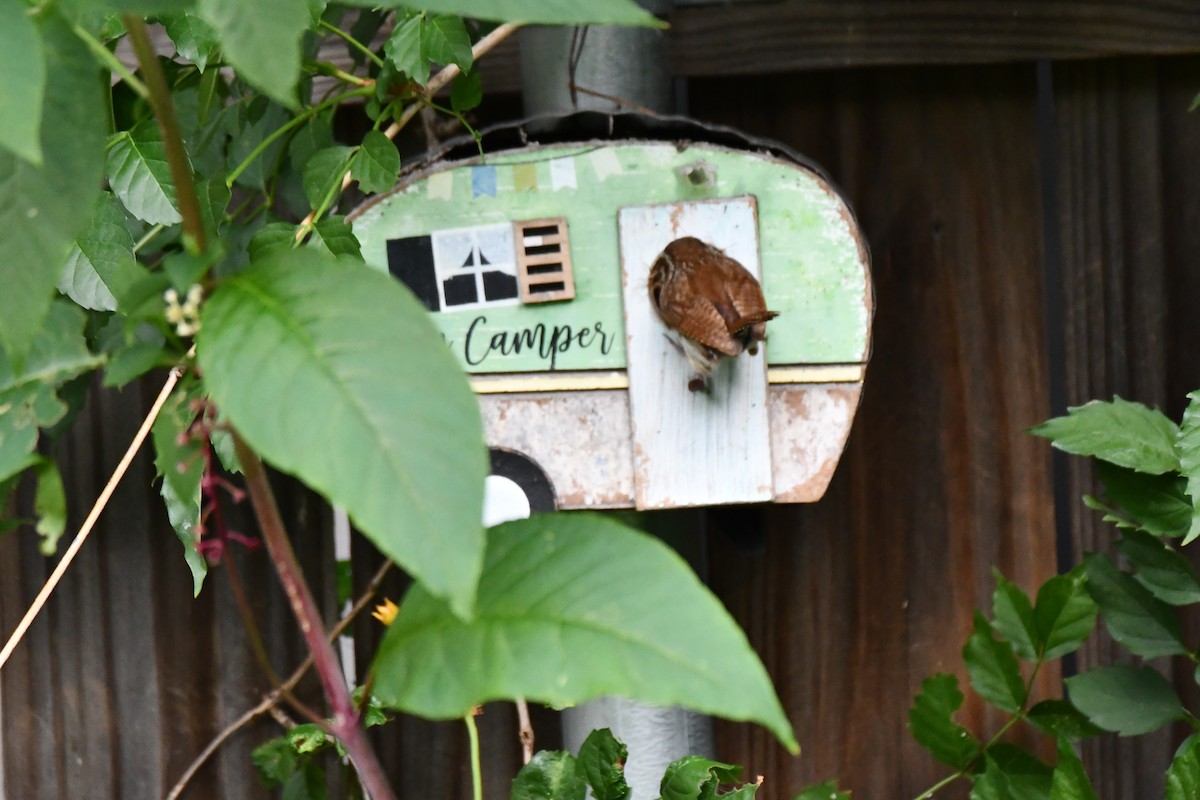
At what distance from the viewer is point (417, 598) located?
1.71 feet

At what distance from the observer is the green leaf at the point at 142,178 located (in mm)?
882

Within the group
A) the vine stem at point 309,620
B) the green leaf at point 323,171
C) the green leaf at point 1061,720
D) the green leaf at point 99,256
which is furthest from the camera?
the green leaf at point 1061,720

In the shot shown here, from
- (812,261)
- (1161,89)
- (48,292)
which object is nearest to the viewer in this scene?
(48,292)

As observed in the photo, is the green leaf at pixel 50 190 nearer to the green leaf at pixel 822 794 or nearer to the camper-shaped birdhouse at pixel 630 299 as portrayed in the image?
the camper-shaped birdhouse at pixel 630 299

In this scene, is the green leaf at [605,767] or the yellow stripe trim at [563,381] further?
the yellow stripe trim at [563,381]

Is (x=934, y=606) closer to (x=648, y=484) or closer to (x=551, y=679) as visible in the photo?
(x=648, y=484)

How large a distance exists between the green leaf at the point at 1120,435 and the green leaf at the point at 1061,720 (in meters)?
0.27

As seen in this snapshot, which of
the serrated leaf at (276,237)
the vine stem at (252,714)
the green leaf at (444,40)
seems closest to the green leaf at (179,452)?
the serrated leaf at (276,237)

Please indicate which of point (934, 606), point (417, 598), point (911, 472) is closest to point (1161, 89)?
point (911, 472)

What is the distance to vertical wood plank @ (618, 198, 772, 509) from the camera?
3.34 ft

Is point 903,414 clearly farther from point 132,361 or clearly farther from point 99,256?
point 132,361

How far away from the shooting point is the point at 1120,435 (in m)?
0.96

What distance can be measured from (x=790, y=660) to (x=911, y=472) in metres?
0.25

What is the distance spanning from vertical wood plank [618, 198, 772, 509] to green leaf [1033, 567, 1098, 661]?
293 millimetres
